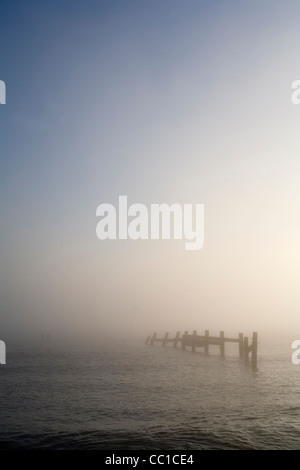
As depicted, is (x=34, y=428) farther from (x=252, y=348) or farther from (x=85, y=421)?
(x=252, y=348)

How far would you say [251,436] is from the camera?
11992 millimetres

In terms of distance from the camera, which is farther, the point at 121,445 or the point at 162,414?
the point at 162,414

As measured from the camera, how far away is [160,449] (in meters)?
10.8

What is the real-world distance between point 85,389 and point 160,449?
11475mm

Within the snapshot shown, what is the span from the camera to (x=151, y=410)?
15.5m

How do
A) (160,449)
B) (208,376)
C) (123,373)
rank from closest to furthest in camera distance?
(160,449) < (208,376) < (123,373)

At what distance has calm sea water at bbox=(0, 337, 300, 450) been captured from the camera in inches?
459

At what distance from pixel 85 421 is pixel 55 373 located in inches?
604

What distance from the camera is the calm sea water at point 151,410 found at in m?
11.7

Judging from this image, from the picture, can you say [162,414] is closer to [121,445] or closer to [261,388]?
[121,445]
